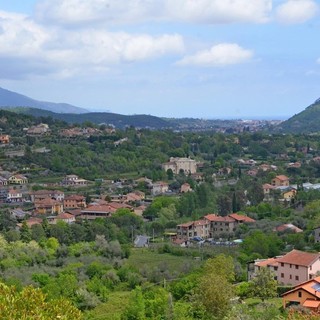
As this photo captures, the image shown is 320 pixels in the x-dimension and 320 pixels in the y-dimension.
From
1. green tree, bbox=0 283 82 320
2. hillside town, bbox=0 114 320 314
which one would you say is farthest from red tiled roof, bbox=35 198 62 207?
green tree, bbox=0 283 82 320

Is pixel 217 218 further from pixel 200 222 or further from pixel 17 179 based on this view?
pixel 17 179

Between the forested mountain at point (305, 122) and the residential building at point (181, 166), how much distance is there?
60785 millimetres

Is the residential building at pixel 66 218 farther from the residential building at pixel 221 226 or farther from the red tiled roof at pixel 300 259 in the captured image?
the red tiled roof at pixel 300 259

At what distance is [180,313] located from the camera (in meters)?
19.0

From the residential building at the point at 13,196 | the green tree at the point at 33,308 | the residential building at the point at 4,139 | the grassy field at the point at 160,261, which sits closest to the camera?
the green tree at the point at 33,308

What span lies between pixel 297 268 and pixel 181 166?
40.6 m

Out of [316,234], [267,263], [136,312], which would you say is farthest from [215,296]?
[316,234]

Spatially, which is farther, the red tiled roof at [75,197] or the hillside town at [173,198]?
the red tiled roof at [75,197]

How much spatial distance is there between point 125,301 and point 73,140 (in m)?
47.3

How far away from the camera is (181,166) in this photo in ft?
210

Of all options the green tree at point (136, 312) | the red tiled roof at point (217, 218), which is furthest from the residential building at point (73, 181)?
the green tree at point (136, 312)

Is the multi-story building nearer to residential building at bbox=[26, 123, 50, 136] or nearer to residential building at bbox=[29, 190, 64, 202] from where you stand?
residential building at bbox=[29, 190, 64, 202]

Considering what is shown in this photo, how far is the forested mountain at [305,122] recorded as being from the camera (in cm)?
12438

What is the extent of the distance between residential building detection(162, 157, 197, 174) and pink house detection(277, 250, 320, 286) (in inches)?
1522
